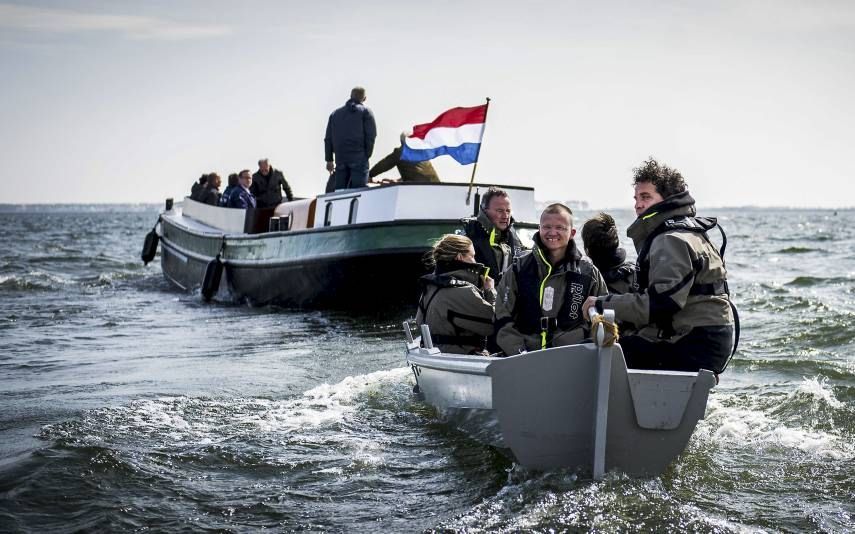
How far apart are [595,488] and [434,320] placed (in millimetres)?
2200

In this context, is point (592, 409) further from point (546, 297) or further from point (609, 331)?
point (546, 297)

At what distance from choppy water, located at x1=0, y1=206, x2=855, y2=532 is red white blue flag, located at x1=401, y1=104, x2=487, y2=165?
2.26 metres

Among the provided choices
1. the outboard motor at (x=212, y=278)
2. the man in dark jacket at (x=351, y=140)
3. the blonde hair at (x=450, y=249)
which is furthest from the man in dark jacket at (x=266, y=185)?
the blonde hair at (x=450, y=249)

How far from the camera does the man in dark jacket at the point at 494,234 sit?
7.77 m

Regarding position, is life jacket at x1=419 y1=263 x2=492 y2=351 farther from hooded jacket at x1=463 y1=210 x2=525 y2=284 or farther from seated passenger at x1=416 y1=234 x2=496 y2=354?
hooded jacket at x1=463 y1=210 x2=525 y2=284

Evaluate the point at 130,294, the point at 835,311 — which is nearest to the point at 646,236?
the point at 835,311

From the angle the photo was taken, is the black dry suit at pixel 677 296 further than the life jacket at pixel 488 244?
No

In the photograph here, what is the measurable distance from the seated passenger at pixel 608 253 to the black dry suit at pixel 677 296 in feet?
1.90

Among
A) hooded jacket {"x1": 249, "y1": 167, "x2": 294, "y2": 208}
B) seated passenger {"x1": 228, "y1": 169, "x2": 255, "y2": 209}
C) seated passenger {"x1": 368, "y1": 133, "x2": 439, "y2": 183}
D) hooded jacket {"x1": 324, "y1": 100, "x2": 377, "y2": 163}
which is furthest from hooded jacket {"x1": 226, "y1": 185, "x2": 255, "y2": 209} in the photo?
seated passenger {"x1": 368, "y1": 133, "x2": 439, "y2": 183}

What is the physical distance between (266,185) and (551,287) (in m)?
11.9

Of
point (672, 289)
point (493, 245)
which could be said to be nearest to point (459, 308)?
point (493, 245)

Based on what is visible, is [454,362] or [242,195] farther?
[242,195]

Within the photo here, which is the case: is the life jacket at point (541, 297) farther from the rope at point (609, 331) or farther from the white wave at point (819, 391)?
the white wave at point (819, 391)

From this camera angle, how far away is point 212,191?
19.6m
